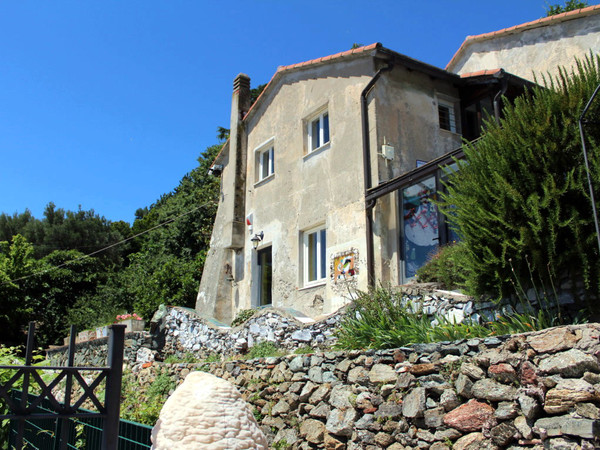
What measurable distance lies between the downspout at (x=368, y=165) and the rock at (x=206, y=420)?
9.63 m

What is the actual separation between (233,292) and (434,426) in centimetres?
1188

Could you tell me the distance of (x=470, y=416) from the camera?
5.17 m

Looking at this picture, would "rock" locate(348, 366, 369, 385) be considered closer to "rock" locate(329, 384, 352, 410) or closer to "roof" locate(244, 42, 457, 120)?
"rock" locate(329, 384, 352, 410)

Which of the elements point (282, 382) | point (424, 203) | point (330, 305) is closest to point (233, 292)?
point (330, 305)

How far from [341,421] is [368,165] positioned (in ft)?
22.2

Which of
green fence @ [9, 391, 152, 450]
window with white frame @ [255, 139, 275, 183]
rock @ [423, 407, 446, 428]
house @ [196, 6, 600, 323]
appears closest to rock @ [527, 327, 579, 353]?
rock @ [423, 407, 446, 428]

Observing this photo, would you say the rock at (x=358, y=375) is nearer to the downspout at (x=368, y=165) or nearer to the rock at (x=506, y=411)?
the rock at (x=506, y=411)

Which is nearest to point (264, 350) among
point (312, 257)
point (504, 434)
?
point (312, 257)

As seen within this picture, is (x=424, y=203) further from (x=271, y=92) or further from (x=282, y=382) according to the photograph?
(x=271, y=92)

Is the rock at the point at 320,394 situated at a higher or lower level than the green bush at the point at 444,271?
lower

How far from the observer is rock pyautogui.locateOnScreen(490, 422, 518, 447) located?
474 centimetres

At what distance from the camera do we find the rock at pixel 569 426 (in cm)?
420

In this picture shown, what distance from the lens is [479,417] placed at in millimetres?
5094

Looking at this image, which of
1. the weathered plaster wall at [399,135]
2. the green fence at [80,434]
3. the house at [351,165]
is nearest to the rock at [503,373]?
the green fence at [80,434]
